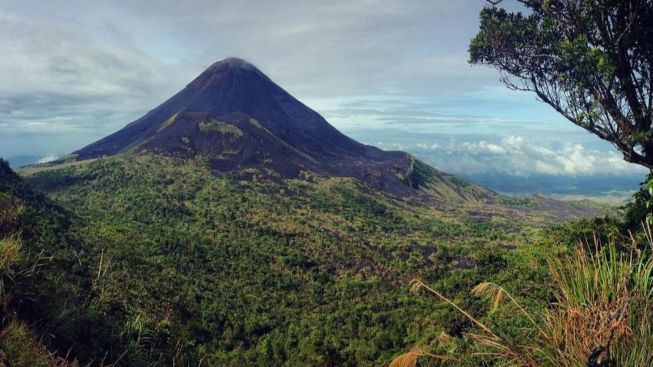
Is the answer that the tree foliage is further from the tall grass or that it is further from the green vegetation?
the green vegetation

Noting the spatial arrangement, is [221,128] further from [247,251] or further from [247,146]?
[247,251]

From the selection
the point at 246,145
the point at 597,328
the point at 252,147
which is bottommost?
the point at 597,328

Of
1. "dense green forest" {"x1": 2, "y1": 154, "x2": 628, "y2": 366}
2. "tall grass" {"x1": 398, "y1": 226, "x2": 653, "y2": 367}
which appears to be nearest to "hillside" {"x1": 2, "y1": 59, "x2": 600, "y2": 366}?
"dense green forest" {"x1": 2, "y1": 154, "x2": 628, "y2": 366}

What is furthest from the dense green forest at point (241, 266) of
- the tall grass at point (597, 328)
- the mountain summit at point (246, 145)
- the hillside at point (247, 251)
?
the mountain summit at point (246, 145)

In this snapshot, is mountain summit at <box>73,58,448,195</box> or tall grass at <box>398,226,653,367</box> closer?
tall grass at <box>398,226,653,367</box>

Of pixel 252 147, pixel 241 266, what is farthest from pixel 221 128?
pixel 241 266

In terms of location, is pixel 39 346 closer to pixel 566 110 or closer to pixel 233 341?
pixel 566 110

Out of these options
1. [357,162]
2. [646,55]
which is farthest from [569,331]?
[357,162]

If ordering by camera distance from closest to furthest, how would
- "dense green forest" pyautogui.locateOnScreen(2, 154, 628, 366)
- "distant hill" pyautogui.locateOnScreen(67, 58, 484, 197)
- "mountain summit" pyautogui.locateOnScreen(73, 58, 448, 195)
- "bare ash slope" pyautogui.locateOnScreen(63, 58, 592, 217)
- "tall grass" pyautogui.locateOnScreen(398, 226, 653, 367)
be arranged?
"tall grass" pyautogui.locateOnScreen(398, 226, 653, 367), "dense green forest" pyautogui.locateOnScreen(2, 154, 628, 366), "bare ash slope" pyautogui.locateOnScreen(63, 58, 592, 217), "distant hill" pyautogui.locateOnScreen(67, 58, 484, 197), "mountain summit" pyautogui.locateOnScreen(73, 58, 448, 195)
